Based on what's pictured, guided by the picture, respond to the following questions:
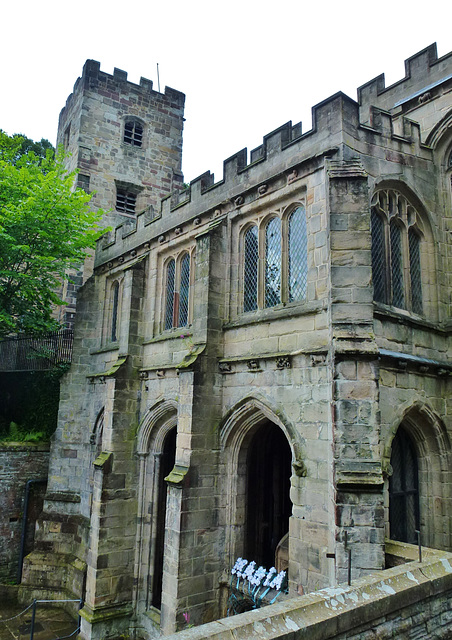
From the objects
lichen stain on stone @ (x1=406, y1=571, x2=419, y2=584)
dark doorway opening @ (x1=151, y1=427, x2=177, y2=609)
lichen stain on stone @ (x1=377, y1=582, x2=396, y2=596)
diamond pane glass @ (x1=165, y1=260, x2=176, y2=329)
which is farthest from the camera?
diamond pane glass @ (x1=165, y1=260, x2=176, y2=329)

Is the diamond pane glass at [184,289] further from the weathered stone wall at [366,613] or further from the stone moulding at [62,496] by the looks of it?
the weathered stone wall at [366,613]

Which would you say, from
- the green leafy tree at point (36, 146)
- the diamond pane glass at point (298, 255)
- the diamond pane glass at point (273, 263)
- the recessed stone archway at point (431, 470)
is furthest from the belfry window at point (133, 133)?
the recessed stone archway at point (431, 470)

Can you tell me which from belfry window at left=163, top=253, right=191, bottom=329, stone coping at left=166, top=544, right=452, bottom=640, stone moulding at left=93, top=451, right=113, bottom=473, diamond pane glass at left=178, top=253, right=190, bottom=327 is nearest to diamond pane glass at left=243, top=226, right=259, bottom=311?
belfry window at left=163, top=253, right=191, bottom=329

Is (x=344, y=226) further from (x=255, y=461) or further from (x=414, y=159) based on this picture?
(x=255, y=461)

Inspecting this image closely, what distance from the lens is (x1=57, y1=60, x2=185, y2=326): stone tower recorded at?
2116 cm

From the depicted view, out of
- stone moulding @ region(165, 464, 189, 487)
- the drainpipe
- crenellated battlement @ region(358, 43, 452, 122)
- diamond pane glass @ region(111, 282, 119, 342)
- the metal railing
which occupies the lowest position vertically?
the drainpipe

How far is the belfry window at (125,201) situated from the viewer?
2207 cm

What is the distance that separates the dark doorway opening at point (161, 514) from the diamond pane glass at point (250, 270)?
4092 mm

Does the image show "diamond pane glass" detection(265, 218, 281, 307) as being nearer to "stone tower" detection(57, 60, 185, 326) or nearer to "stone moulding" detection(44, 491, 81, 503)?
"stone moulding" detection(44, 491, 81, 503)

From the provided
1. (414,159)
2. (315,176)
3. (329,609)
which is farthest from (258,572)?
(414,159)

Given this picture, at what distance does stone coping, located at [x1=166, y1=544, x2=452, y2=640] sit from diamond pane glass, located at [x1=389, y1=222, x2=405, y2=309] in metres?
4.90

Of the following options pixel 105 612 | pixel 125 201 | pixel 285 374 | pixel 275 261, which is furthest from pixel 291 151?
pixel 125 201

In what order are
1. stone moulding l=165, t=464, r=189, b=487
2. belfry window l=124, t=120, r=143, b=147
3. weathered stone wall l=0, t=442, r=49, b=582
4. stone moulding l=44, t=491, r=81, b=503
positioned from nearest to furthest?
stone moulding l=165, t=464, r=189, b=487 → weathered stone wall l=0, t=442, r=49, b=582 → stone moulding l=44, t=491, r=81, b=503 → belfry window l=124, t=120, r=143, b=147

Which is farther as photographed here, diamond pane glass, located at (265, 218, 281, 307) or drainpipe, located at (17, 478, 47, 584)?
drainpipe, located at (17, 478, 47, 584)
